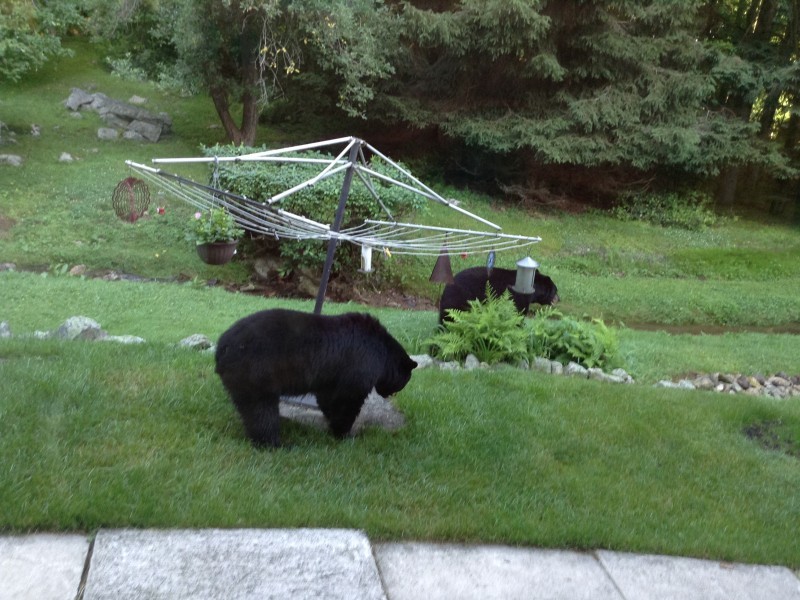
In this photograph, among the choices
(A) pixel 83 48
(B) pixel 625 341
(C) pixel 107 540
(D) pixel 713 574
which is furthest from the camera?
(A) pixel 83 48

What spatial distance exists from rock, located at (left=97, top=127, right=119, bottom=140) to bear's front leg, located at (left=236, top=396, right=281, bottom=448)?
44.4ft

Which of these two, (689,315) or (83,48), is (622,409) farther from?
(83,48)

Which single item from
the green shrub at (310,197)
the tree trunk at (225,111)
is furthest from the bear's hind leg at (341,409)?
the tree trunk at (225,111)

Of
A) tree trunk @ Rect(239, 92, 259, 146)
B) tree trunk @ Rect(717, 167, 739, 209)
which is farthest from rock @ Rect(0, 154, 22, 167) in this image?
tree trunk @ Rect(717, 167, 739, 209)

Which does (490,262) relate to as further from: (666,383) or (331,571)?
(331,571)

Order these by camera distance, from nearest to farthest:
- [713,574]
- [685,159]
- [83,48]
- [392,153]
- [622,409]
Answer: [713,574], [622,409], [685,159], [392,153], [83,48]

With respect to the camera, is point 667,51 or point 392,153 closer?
point 667,51

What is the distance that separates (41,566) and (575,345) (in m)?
5.43

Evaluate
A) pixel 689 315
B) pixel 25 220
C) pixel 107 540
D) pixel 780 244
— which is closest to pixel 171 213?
pixel 25 220

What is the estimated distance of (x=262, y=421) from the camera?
161 inches

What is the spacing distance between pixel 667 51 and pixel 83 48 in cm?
1595

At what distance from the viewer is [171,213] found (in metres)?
11.8

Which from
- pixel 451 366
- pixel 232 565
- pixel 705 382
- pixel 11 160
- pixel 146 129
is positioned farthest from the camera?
pixel 146 129

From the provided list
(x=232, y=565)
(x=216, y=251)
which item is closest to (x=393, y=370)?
(x=232, y=565)
